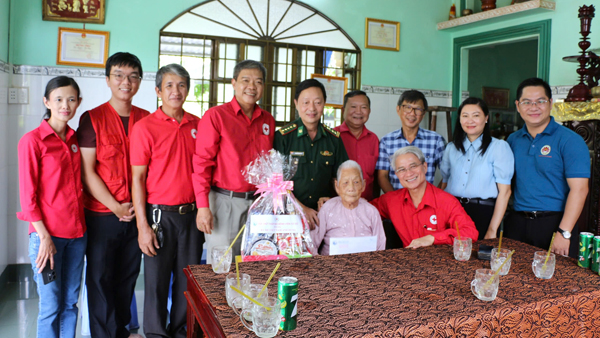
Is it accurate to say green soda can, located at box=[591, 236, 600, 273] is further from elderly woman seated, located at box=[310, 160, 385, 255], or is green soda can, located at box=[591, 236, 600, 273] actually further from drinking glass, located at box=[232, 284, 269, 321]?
drinking glass, located at box=[232, 284, 269, 321]

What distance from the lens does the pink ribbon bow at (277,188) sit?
228 centimetres

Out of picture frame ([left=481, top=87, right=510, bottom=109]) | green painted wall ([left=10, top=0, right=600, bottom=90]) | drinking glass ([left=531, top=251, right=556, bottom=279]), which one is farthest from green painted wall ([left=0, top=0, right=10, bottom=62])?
picture frame ([left=481, top=87, right=510, bottom=109])

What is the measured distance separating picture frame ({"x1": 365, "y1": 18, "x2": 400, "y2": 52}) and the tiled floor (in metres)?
3.47

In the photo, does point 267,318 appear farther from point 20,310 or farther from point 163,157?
point 20,310

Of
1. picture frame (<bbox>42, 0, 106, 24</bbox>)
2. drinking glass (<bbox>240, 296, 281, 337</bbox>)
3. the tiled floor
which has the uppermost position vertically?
picture frame (<bbox>42, 0, 106, 24</bbox>)

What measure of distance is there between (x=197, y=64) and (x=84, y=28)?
3.46 ft

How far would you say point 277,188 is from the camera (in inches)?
89.7

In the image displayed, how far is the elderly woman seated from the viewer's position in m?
2.58

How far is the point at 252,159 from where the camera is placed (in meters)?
2.69

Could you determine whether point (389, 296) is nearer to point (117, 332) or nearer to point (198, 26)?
point (117, 332)

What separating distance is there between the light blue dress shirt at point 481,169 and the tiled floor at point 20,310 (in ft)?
7.69

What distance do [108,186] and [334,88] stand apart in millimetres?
3029

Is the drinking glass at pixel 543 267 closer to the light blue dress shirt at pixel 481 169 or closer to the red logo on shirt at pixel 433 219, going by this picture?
the red logo on shirt at pixel 433 219

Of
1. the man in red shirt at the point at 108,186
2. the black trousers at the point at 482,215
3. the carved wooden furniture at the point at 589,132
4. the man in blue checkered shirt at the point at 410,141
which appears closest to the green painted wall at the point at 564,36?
the carved wooden furniture at the point at 589,132
